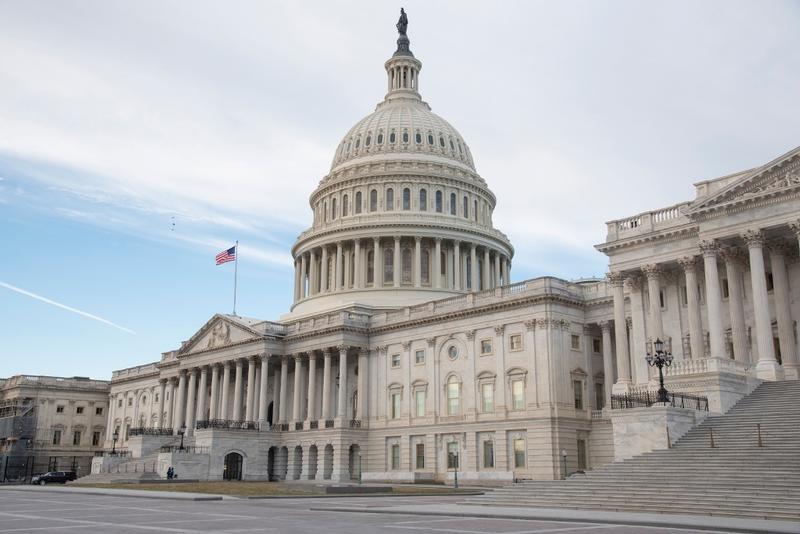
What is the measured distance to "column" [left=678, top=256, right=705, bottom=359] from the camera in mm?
53625

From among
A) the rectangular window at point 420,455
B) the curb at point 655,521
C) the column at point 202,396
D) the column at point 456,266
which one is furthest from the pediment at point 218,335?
the curb at point 655,521

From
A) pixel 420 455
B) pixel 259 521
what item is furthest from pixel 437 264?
pixel 259 521

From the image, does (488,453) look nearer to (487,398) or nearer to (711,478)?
(487,398)

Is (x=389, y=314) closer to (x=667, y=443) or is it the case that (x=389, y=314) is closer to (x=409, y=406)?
(x=409, y=406)

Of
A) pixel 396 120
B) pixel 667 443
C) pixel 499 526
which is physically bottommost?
pixel 499 526

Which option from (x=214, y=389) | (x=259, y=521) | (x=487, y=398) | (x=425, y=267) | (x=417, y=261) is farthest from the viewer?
(x=425, y=267)

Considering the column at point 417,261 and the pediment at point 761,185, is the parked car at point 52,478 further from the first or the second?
the pediment at point 761,185

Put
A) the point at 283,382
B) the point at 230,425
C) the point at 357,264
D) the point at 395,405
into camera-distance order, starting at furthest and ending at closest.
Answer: the point at 357,264, the point at 283,382, the point at 230,425, the point at 395,405

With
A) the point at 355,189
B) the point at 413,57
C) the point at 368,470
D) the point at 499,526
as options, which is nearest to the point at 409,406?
the point at 368,470

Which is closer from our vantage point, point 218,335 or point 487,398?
point 487,398

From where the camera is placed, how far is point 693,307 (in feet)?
178

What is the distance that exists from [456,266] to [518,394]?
114 feet

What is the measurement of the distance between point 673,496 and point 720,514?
2951 mm

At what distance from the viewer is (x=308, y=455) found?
3292 inches
